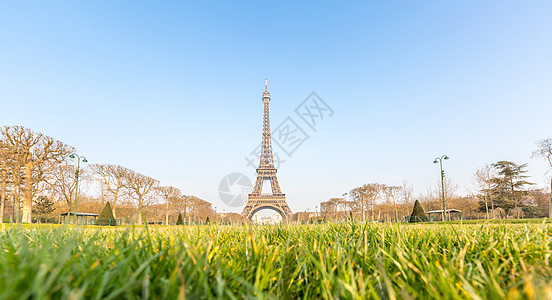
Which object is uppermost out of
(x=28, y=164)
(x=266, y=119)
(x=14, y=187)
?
(x=266, y=119)

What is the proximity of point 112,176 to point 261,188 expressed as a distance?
20764mm

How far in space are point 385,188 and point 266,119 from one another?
22.7m

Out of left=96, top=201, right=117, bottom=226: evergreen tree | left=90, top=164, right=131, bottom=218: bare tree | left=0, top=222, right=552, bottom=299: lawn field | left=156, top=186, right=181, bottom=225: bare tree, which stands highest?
left=90, top=164, right=131, bottom=218: bare tree

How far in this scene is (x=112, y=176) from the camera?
3384cm

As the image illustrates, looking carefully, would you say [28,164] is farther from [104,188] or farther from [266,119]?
[266,119]

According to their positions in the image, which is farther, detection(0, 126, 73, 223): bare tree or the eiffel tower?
the eiffel tower

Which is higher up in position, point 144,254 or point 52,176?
point 52,176

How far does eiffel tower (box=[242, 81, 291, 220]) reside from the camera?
139 feet

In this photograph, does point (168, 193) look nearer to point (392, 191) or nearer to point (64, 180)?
point (64, 180)

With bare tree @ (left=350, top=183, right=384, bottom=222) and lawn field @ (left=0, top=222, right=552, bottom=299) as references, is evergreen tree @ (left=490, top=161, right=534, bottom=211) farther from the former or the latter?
lawn field @ (left=0, top=222, right=552, bottom=299)

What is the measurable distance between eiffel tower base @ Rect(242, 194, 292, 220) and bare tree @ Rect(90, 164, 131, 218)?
635 inches

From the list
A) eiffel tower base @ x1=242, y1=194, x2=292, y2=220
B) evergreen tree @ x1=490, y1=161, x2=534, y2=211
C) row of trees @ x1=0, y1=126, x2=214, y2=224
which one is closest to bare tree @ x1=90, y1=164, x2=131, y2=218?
row of trees @ x1=0, y1=126, x2=214, y2=224

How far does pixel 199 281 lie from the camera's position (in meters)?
1.25

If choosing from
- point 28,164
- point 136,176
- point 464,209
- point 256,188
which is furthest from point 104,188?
point 464,209
